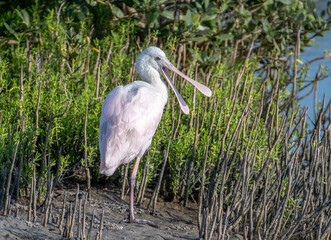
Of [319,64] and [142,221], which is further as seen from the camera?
[319,64]

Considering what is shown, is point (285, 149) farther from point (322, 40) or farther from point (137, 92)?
point (322, 40)

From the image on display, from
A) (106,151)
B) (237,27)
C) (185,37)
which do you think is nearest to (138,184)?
(106,151)

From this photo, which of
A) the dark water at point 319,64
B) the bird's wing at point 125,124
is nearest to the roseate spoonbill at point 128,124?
the bird's wing at point 125,124

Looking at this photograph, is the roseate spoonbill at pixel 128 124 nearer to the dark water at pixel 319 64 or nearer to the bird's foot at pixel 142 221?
the bird's foot at pixel 142 221

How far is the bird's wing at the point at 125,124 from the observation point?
3.86 metres

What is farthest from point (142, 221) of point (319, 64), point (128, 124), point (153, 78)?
point (319, 64)

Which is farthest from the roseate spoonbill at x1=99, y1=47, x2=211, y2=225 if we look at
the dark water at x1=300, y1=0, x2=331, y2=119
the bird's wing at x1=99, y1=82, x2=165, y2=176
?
the dark water at x1=300, y1=0, x2=331, y2=119

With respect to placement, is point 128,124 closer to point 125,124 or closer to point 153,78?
point 125,124

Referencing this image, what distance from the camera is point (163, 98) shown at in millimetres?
4148

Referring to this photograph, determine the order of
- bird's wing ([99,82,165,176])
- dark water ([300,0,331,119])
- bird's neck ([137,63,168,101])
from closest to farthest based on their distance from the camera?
bird's wing ([99,82,165,176])
bird's neck ([137,63,168,101])
dark water ([300,0,331,119])

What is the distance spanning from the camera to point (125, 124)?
12.8ft

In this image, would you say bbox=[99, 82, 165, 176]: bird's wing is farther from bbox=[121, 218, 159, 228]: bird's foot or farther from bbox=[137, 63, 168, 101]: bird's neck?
bbox=[121, 218, 159, 228]: bird's foot

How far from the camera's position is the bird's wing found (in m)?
Result: 3.86

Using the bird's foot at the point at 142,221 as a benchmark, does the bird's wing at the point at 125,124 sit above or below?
above
